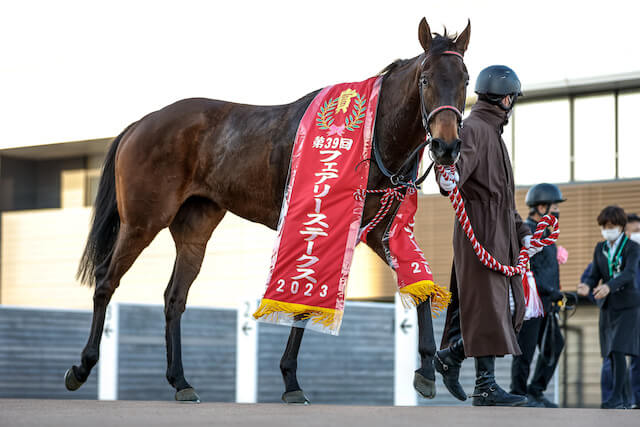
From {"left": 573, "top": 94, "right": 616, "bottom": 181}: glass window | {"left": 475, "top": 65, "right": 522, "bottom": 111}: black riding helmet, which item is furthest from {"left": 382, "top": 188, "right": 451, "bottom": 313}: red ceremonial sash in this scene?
{"left": 573, "top": 94, "right": 616, "bottom": 181}: glass window

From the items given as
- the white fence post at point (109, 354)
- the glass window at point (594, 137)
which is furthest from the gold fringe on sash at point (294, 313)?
the glass window at point (594, 137)

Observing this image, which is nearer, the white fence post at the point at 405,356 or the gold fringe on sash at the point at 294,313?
the gold fringe on sash at the point at 294,313

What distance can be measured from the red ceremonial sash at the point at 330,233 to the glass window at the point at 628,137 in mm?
14209

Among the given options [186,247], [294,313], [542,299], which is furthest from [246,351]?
[294,313]

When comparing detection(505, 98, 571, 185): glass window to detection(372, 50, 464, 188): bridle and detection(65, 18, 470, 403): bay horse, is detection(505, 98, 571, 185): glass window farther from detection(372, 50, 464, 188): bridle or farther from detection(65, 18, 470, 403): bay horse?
detection(372, 50, 464, 188): bridle

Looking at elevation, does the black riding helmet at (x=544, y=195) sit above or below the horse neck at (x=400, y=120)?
below

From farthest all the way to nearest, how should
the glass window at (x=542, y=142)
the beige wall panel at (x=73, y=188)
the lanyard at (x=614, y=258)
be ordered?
the beige wall panel at (x=73, y=188) → the glass window at (x=542, y=142) → the lanyard at (x=614, y=258)

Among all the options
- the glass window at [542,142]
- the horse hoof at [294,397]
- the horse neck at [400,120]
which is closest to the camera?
the horse neck at [400,120]

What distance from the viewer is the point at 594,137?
1978 centimetres

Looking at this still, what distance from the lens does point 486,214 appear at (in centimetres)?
608

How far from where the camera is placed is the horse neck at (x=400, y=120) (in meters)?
5.90

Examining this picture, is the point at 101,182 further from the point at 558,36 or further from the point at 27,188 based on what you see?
the point at 27,188

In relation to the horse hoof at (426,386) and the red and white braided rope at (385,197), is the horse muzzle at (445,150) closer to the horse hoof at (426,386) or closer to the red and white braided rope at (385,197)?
the red and white braided rope at (385,197)

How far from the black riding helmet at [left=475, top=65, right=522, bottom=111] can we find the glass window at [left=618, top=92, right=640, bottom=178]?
1374 cm
